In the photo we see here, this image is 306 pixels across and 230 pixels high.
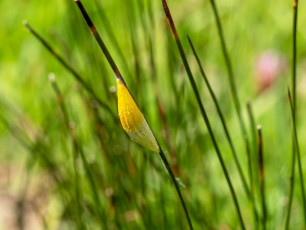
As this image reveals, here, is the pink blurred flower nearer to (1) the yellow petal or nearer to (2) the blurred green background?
(2) the blurred green background

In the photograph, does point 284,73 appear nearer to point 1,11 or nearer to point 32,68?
point 32,68

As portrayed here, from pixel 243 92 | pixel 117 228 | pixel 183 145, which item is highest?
pixel 243 92

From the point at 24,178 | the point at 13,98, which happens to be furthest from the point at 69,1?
the point at 13,98

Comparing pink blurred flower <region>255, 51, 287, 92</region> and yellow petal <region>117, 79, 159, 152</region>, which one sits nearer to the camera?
yellow petal <region>117, 79, 159, 152</region>

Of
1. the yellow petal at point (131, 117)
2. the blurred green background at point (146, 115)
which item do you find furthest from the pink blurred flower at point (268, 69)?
the yellow petal at point (131, 117)

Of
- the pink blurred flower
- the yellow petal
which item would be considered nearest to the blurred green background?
the pink blurred flower

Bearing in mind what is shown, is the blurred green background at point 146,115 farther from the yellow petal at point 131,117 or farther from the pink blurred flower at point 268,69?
the yellow petal at point 131,117

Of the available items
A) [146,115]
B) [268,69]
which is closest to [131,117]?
[146,115]

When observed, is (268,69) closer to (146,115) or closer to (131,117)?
(146,115)
